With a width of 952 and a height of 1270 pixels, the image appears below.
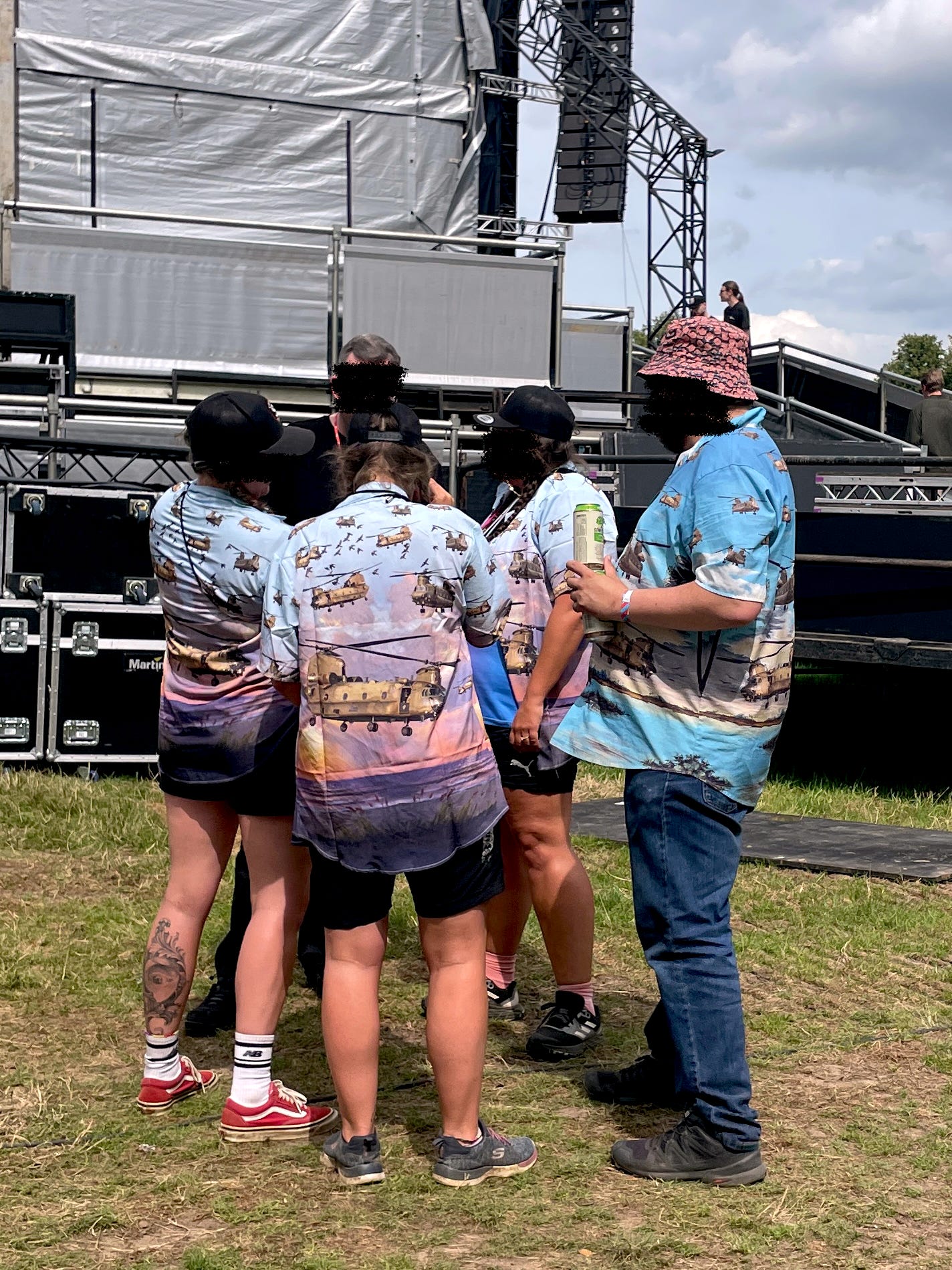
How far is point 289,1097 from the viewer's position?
3869 mm

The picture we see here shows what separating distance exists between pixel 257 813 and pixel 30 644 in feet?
18.5

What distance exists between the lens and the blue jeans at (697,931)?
3.48m

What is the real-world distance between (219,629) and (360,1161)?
1353 millimetres

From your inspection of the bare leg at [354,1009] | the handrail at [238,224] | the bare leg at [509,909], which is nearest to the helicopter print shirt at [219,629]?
the bare leg at [354,1009]

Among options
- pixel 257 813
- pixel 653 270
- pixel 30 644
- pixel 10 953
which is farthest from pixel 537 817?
pixel 653 270

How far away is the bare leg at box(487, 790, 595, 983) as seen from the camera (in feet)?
14.7

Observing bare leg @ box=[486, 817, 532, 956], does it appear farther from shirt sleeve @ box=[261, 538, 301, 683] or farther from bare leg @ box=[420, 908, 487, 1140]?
shirt sleeve @ box=[261, 538, 301, 683]

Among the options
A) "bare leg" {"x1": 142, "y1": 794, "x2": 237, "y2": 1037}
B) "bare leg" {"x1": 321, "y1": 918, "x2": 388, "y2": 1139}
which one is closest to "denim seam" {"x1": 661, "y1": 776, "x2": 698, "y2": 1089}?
"bare leg" {"x1": 321, "y1": 918, "x2": 388, "y2": 1139}

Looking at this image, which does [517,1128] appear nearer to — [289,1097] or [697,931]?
[289,1097]

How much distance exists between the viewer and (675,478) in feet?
11.6

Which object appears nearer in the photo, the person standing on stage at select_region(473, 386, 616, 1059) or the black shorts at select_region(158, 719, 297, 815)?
the black shorts at select_region(158, 719, 297, 815)

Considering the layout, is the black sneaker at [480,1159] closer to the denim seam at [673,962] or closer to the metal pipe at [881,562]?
the denim seam at [673,962]

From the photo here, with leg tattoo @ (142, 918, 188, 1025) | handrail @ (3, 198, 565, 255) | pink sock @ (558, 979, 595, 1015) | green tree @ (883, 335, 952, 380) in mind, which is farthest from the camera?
green tree @ (883, 335, 952, 380)

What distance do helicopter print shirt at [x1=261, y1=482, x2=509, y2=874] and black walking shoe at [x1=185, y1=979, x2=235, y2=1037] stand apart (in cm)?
160
